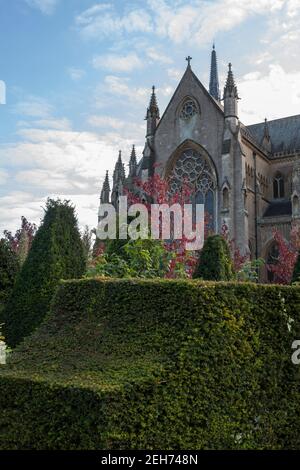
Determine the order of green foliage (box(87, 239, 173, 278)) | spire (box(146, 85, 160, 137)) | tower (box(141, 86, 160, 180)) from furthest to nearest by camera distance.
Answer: spire (box(146, 85, 160, 137)), tower (box(141, 86, 160, 180)), green foliage (box(87, 239, 173, 278))

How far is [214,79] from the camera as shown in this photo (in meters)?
52.2

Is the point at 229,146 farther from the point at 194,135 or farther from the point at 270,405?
the point at 270,405

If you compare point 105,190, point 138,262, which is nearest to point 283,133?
point 105,190

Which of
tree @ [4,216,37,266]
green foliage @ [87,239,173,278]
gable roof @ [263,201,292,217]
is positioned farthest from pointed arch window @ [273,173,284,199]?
green foliage @ [87,239,173,278]

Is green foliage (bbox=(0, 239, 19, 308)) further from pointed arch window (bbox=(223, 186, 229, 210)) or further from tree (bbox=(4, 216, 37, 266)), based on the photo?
pointed arch window (bbox=(223, 186, 229, 210))

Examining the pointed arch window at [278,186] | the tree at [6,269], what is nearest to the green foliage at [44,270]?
the tree at [6,269]

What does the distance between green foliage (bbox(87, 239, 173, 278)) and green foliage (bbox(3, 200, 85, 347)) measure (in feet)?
1.65

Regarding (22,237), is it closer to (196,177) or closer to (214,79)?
(196,177)

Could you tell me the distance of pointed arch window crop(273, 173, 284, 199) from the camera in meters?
33.3

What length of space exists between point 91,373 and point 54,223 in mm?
5032

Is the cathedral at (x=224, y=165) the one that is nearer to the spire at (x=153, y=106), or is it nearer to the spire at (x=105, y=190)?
the spire at (x=153, y=106)

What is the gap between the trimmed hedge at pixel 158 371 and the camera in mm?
4305

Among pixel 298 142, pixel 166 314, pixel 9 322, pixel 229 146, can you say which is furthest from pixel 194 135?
pixel 166 314

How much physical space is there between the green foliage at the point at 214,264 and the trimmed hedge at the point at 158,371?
3710mm
